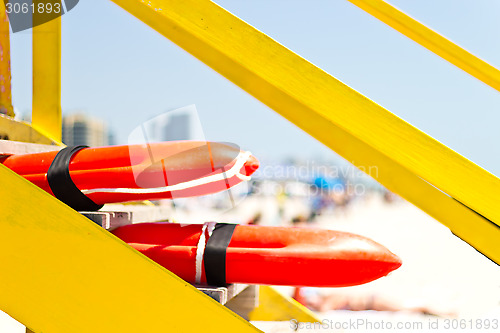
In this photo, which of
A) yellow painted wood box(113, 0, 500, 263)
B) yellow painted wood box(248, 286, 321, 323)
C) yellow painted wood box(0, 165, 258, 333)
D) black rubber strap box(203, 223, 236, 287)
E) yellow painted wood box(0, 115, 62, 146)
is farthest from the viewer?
yellow painted wood box(248, 286, 321, 323)

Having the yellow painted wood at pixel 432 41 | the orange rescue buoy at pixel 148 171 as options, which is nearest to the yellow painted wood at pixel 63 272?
the orange rescue buoy at pixel 148 171

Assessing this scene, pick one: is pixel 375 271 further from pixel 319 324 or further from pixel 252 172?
pixel 319 324

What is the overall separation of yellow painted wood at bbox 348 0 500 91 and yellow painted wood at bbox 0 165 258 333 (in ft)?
4.29

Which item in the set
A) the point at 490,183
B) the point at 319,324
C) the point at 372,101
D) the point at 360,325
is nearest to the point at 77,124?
the point at 319,324

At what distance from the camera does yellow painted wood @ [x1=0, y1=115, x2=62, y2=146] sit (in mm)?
2135

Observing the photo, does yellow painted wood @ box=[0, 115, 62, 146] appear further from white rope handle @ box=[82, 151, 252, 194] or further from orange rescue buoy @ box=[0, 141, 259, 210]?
white rope handle @ box=[82, 151, 252, 194]

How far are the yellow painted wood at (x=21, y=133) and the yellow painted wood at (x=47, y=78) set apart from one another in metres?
0.08

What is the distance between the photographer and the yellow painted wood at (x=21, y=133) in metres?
2.13

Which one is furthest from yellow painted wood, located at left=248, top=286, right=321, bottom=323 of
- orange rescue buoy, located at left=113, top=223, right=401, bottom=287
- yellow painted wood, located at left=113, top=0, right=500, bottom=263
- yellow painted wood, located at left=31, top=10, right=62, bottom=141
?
yellow painted wood, located at left=31, top=10, right=62, bottom=141

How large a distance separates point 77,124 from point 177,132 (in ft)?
5.06

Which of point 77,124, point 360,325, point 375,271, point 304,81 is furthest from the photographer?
point 360,325

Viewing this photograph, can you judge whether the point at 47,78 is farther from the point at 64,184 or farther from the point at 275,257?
the point at 275,257

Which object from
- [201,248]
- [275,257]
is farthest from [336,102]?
[201,248]

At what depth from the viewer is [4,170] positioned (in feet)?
2.74
